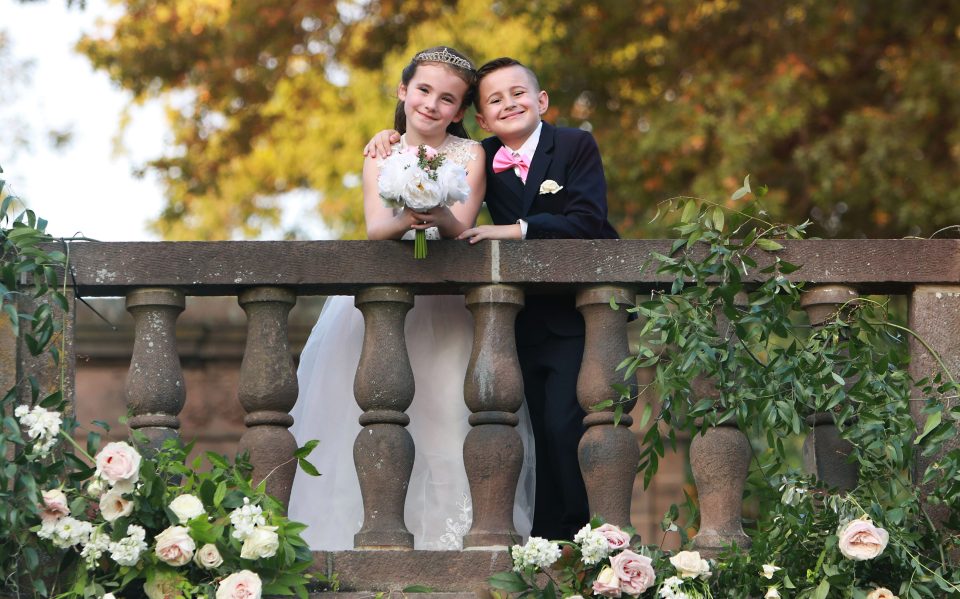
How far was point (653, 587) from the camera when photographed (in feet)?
11.9

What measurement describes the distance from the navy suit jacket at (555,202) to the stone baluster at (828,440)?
716mm

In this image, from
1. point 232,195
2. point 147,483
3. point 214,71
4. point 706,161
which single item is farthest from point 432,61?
point 232,195

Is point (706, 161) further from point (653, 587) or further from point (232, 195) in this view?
point (653, 587)

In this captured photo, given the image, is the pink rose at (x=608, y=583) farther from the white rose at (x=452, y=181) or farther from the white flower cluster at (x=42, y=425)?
the white flower cluster at (x=42, y=425)

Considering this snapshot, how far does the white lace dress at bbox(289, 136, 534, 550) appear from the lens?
4262 millimetres

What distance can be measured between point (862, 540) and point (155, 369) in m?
1.92

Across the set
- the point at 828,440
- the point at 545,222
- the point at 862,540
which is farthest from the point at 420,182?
the point at 862,540

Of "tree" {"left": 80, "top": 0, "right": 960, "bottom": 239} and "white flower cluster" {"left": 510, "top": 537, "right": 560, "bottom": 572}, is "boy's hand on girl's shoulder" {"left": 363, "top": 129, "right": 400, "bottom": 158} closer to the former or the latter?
"white flower cluster" {"left": 510, "top": 537, "right": 560, "bottom": 572}

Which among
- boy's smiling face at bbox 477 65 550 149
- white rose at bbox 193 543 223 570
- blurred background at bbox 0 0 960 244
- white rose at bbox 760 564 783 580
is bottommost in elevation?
white rose at bbox 760 564 783 580

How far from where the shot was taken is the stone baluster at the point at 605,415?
381 cm

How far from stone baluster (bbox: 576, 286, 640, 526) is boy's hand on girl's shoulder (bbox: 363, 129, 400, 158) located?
93cm

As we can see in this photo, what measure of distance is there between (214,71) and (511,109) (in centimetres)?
731

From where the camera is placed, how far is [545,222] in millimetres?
4273

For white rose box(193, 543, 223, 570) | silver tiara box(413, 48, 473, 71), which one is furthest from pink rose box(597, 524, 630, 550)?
silver tiara box(413, 48, 473, 71)
